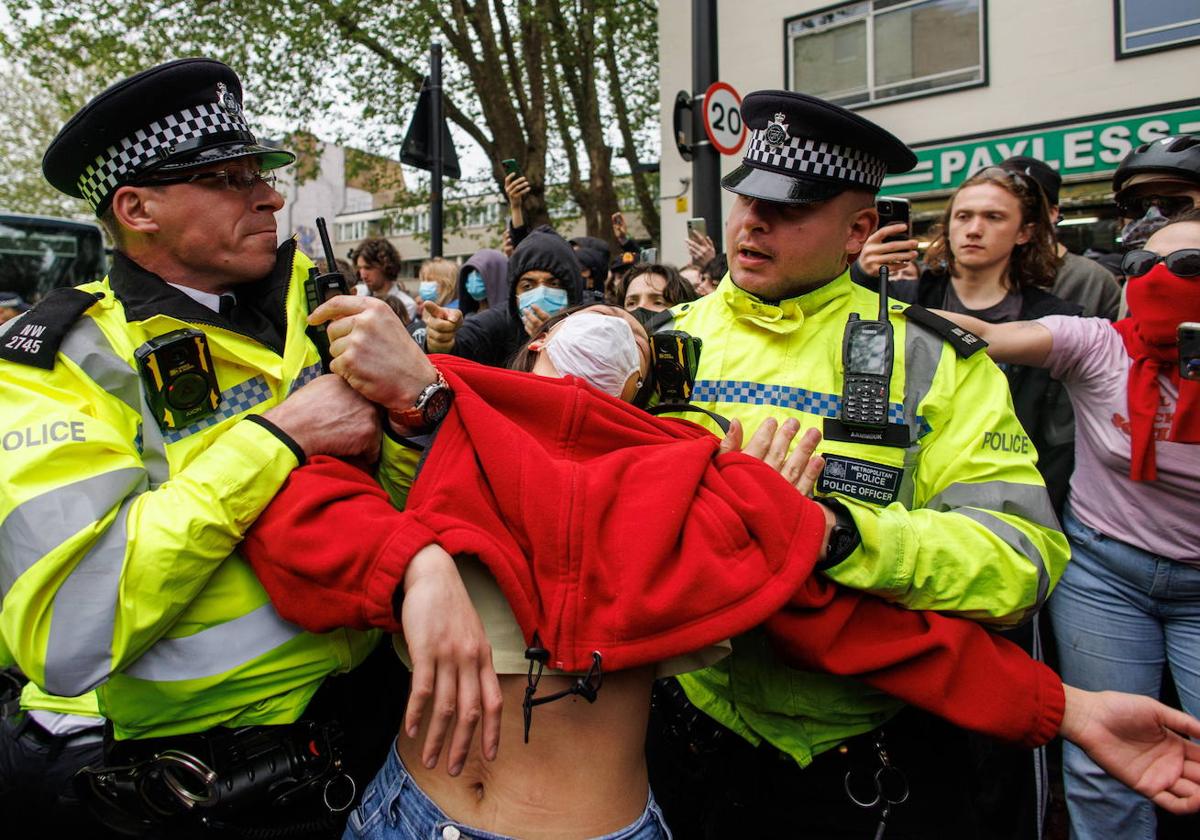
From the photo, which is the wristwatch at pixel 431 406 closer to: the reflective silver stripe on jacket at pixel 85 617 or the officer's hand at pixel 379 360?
the officer's hand at pixel 379 360

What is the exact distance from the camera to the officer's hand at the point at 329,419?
1574mm

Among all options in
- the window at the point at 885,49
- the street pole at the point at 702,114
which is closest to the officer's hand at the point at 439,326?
the street pole at the point at 702,114

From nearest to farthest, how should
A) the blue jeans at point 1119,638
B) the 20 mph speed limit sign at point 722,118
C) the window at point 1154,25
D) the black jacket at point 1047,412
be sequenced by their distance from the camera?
the blue jeans at point 1119,638 → the black jacket at point 1047,412 → the 20 mph speed limit sign at point 722,118 → the window at point 1154,25

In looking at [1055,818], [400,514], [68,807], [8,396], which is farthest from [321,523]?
[1055,818]

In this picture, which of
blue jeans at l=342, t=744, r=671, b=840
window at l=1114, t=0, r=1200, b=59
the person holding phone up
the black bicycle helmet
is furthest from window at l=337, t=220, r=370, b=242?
blue jeans at l=342, t=744, r=671, b=840

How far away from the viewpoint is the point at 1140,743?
1559 mm

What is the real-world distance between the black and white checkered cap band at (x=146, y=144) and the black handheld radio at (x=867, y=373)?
1480mm

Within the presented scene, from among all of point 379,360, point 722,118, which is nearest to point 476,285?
point 722,118

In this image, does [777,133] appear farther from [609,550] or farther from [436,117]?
[436,117]

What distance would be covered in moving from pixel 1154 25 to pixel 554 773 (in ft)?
40.4

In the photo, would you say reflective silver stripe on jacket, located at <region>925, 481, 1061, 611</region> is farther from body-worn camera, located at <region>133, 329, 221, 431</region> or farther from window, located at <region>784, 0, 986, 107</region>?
window, located at <region>784, 0, 986, 107</region>

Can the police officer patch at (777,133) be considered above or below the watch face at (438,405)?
above

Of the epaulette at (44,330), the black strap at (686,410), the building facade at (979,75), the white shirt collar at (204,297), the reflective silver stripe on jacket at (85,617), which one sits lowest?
the reflective silver stripe on jacket at (85,617)

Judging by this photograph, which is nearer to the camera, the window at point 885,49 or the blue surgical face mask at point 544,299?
the blue surgical face mask at point 544,299
